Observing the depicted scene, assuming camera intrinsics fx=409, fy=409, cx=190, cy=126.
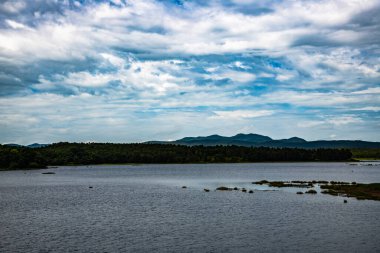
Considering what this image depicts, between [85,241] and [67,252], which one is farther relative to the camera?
[85,241]

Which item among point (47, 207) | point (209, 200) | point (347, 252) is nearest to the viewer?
point (347, 252)

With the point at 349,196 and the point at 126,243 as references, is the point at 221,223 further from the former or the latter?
the point at 349,196

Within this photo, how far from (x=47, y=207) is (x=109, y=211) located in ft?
44.7

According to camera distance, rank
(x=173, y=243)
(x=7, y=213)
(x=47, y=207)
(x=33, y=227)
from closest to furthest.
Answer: (x=173, y=243) → (x=33, y=227) → (x=7, y=213) → (x=47, y=207)

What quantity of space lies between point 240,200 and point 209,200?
6.05m

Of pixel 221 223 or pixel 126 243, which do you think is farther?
pixel 221 223

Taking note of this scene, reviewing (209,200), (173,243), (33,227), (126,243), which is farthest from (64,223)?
(209,200)

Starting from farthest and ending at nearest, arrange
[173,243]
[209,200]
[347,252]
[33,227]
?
[209,200]
[33,227]
[173,243]
[347,252]

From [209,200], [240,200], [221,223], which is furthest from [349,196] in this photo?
[221,223]

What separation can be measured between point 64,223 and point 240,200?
3441 centimetres

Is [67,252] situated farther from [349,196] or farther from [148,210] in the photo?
[349,196]

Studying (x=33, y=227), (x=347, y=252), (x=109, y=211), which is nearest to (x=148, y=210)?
(x=109, y=211)

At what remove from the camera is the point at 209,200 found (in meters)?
79.1

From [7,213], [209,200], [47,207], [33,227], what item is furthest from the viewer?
[209,200]
